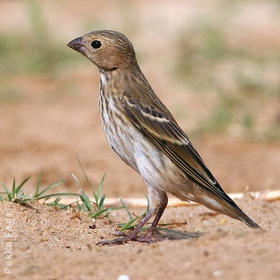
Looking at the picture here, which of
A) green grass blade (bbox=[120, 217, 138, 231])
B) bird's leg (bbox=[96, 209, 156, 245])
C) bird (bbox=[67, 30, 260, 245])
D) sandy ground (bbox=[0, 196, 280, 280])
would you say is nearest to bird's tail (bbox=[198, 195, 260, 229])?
bird (bbox=[67, 30, 260, 245])

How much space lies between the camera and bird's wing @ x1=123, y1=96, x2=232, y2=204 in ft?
17.8

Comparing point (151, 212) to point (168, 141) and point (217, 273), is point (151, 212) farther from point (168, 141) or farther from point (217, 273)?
point (217, 273)

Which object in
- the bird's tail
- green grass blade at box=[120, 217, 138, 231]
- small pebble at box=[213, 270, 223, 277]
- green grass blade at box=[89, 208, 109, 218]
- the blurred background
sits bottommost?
the blurred background

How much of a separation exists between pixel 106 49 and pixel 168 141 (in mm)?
883

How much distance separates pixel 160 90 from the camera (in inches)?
472

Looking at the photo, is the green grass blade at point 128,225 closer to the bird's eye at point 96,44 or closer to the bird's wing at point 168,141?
the bird's wing at point 168,141

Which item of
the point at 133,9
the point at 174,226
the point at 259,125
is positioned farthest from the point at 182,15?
the point at 174,226

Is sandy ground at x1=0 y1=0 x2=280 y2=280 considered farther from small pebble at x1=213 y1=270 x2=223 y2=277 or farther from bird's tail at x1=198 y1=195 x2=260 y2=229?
bird's tail at x1=198 y1=195 x2=260 y2=229

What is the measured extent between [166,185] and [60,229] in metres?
0.83

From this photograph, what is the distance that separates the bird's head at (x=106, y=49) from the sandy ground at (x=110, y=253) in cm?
119

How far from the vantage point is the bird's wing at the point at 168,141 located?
17.8 feet

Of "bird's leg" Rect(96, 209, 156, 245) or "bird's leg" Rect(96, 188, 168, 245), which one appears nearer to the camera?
"bird's leg" Rect(96, 209, 156, 245)

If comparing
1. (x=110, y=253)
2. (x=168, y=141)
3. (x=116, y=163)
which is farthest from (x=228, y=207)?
(x=116, y=163)

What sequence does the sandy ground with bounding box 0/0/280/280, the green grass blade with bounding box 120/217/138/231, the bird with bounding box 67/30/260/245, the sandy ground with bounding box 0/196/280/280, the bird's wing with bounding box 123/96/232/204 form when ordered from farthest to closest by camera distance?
the green grass blade with bounding box 120/217/138/231, the bird's wing with bounding box 123/96/232/204, the bird with bounding box 67/30/260/245, the sandy ground with bounding box 0/0/280/280, the sandy ground with bounding box 0/196/280/280
